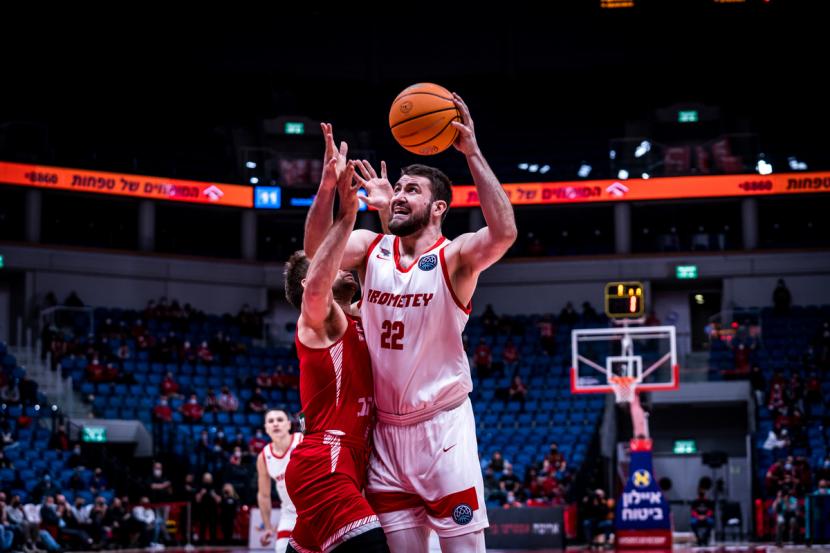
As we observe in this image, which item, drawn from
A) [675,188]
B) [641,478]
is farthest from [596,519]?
[675,188]

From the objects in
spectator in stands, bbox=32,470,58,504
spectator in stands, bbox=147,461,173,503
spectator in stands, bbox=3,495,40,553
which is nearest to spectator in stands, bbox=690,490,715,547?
spectator in stands, bbox=147,461,173,503

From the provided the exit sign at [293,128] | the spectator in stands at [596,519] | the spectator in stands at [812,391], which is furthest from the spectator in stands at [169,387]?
the spectator in stands at [812,391]

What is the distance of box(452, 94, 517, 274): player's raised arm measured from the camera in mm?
5621

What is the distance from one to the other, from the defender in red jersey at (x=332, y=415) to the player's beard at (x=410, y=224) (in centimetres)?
26

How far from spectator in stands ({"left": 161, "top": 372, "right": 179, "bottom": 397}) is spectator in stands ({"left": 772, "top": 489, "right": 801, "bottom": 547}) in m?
15.1

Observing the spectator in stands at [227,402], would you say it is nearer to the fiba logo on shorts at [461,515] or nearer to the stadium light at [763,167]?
the stadium light at [763,167]

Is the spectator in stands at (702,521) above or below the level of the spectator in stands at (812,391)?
below

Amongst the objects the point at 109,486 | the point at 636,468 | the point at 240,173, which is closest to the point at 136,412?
the point at 109,486

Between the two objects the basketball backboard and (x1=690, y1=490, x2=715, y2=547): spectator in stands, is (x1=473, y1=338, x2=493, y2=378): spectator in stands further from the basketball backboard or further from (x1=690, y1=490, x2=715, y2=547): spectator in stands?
(x1=690, y1=490, x2=715, y2=547): spectator in stands

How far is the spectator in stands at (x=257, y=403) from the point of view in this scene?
99.3 feet

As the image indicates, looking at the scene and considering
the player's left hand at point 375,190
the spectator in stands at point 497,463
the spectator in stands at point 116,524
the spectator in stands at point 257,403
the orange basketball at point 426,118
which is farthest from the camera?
the spectator in stands at point 257,403

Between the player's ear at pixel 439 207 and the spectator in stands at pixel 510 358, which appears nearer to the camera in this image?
the player's ear at pixel 439 207

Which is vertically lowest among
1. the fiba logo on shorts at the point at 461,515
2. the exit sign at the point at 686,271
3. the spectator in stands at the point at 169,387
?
the spectator in stands at the point at 169,387

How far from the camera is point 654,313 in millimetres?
36875
